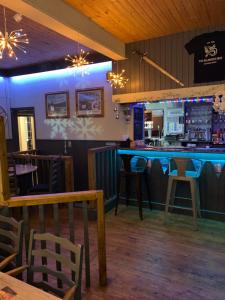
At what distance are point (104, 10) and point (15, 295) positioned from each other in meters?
3.20

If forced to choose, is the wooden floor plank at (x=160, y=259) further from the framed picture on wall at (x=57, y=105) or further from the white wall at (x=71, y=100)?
the framed picture on wall at (x=57, y=105)

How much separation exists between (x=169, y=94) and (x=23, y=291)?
3704mm

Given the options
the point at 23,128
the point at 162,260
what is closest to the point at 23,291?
the point at 162,260

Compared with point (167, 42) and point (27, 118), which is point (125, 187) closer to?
point (167, 42)

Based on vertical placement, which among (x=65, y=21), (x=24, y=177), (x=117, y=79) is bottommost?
(x=24, y=177)

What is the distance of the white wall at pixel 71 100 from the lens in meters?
5.11

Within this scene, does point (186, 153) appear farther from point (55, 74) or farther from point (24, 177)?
point (55, 74)

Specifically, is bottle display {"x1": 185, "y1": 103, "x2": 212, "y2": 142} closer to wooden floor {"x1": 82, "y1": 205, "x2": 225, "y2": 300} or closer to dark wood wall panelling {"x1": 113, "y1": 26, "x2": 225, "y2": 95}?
dark wood wall panelling {"x1": 113, "y1": 26, "x2": 225, "y2": 95}

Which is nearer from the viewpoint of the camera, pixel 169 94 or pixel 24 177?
pixel 169 94

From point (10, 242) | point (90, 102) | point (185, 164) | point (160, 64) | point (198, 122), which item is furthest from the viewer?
point (198, 122)

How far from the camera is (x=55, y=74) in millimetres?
5719

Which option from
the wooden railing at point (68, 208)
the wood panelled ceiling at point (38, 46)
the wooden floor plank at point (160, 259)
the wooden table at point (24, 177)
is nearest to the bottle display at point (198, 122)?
the wooden floor plank at point (160, 259)

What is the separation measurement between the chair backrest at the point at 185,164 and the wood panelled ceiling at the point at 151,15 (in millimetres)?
2014

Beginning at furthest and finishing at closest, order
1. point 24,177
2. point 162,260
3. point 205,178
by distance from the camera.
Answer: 1. point 24,177
2. point 205,178
3. point 162,260
